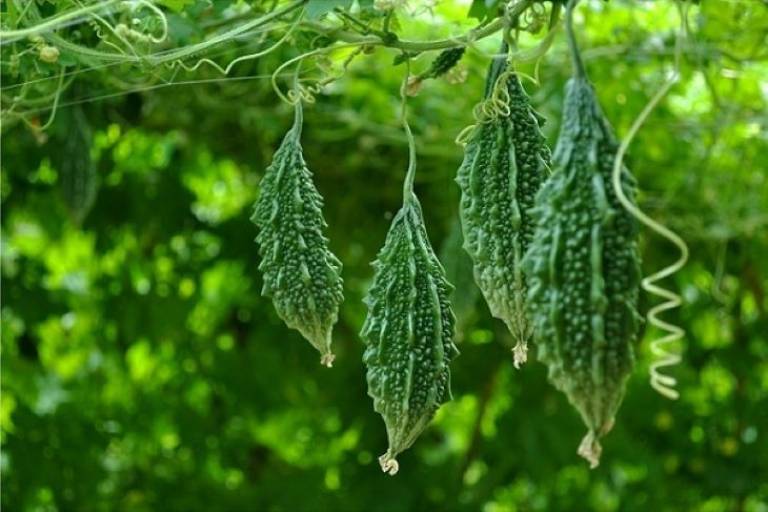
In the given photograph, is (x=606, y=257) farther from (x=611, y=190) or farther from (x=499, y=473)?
(x=499, y=473)

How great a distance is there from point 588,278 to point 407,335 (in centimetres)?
23

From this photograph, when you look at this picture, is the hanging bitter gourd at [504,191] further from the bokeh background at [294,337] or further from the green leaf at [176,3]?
the bokeh background at [294,337]

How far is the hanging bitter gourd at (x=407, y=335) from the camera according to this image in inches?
42.2

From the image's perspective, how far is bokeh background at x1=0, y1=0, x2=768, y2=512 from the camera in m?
2.72

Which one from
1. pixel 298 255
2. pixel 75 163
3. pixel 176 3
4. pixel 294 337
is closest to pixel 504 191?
pixel 298 255

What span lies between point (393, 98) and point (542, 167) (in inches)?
66.2

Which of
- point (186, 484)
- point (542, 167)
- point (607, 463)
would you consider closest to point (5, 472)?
point (186, 484)

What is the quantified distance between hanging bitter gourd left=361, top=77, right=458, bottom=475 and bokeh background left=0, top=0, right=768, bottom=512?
4.74 feet

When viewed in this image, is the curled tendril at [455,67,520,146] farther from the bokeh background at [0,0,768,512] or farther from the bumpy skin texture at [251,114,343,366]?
the bokeh background at [0,0,768,512]

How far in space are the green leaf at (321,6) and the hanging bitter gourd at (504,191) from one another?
19 centimetres

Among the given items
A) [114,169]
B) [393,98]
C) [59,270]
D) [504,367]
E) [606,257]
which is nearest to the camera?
[606,257]

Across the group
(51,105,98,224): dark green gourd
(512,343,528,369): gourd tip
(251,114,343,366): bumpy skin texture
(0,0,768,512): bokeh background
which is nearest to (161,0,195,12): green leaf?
(251,114,343,366): bumpy skin texture

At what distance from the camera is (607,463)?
319 cm

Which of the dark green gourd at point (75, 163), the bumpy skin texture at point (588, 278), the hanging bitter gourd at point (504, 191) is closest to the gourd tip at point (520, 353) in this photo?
the hanging bitter gourd at point (504, 191)
